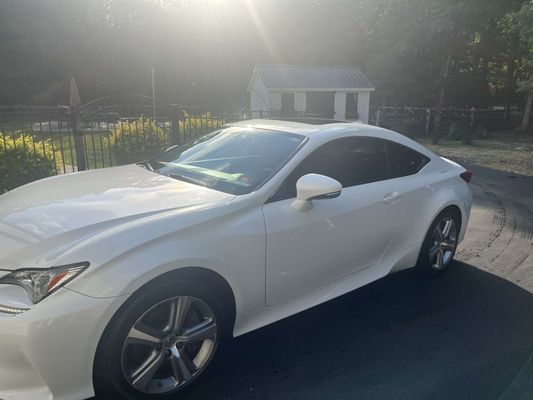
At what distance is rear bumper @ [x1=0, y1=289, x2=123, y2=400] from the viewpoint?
205cm

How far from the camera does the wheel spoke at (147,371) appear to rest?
2.39 metres

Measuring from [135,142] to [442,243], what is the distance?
7.00 metres

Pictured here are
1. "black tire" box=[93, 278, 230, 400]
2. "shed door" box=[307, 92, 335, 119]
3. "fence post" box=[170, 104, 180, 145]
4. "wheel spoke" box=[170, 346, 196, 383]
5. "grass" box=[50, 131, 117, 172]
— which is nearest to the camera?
"black tire" box=[93, 278, 230, 400]

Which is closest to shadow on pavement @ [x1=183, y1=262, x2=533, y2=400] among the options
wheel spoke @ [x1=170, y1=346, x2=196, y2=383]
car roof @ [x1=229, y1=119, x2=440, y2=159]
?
wheel spoke @ [x1=170, y1=346, x2=196, y2=383]

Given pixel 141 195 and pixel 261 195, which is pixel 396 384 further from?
pixel 141 195

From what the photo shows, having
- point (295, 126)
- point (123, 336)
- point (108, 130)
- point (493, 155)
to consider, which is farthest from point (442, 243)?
point (493, 155)

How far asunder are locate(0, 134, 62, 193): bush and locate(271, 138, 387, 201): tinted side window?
5.34m

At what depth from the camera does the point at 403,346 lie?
3223 mm

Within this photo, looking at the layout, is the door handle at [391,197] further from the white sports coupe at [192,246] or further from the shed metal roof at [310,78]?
the shed metal roof at [310,78]

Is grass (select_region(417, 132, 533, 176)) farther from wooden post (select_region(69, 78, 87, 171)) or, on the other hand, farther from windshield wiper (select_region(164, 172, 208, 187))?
windshield wiper (select_region(164, 172, 208, 187))

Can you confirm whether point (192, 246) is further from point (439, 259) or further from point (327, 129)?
point (439, 259)

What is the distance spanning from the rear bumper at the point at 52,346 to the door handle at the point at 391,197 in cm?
224

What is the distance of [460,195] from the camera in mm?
4387

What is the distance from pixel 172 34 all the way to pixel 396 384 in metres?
40.1
